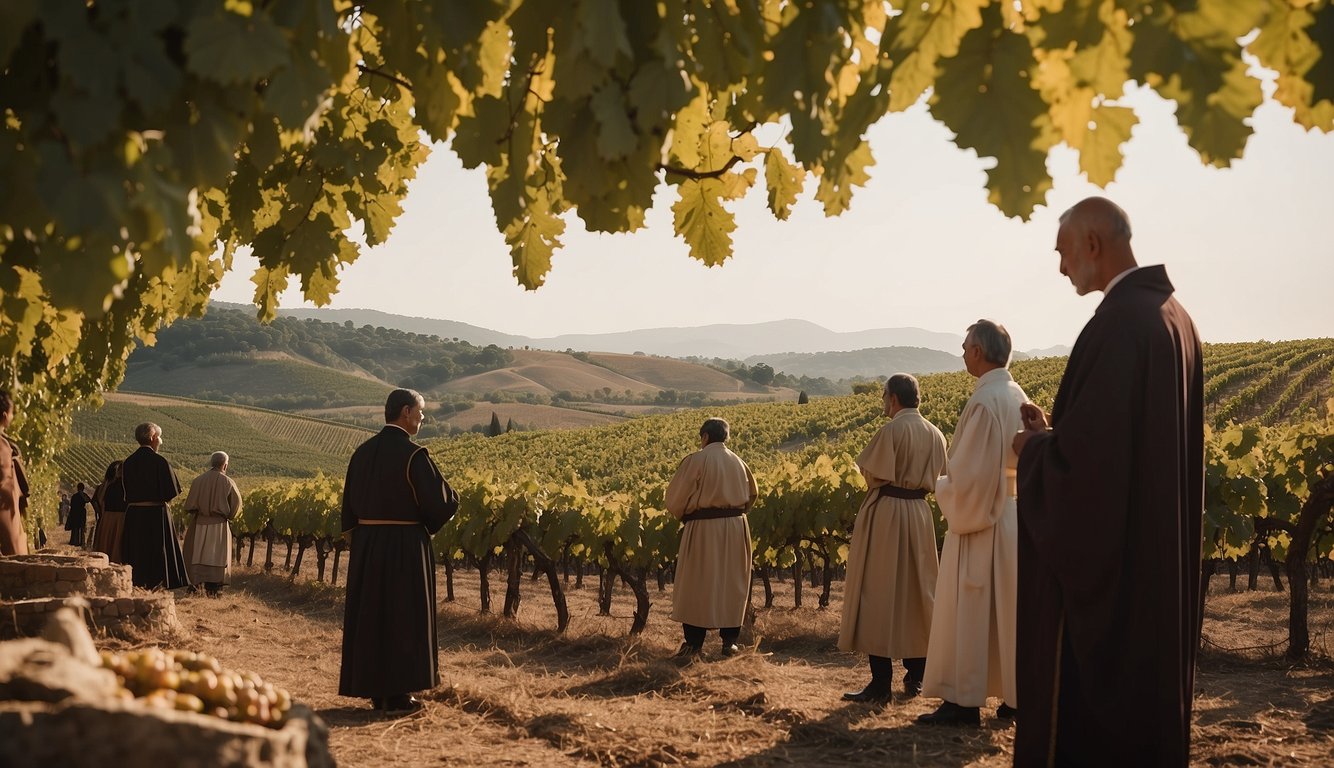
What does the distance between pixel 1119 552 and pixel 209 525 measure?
43.2ft

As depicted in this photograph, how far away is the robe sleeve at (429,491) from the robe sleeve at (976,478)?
9.87 feet

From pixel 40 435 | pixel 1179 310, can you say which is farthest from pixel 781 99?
pixel 40 435

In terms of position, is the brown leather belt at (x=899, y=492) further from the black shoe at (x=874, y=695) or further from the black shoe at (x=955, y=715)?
the black shoe at (x=955, y=715)

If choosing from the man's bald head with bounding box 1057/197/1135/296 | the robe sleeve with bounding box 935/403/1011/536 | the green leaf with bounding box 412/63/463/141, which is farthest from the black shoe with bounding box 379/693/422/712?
the green leaf with bounding box 412/63/463/141

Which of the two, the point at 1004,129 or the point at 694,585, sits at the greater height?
the point at 1004,129

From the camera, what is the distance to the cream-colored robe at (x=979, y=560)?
17.6 ft

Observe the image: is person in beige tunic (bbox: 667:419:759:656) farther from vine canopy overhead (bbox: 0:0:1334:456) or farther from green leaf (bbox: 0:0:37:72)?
green leaf (bbox: 0:0:37:72)

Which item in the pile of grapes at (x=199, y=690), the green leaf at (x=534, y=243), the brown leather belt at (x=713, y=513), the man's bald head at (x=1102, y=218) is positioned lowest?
the pile of grapes at (x=199, y=690)

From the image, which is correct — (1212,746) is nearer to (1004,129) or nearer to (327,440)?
(1004,129)

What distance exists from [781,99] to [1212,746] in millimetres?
4711

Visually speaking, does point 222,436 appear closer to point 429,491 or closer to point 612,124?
point 429,491

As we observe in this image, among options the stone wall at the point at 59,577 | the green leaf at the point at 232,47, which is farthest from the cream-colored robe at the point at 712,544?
the green leaf at the point at 232,47

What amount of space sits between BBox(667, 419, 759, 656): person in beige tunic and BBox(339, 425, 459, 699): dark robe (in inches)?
99.0

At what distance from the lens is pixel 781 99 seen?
1.95m
